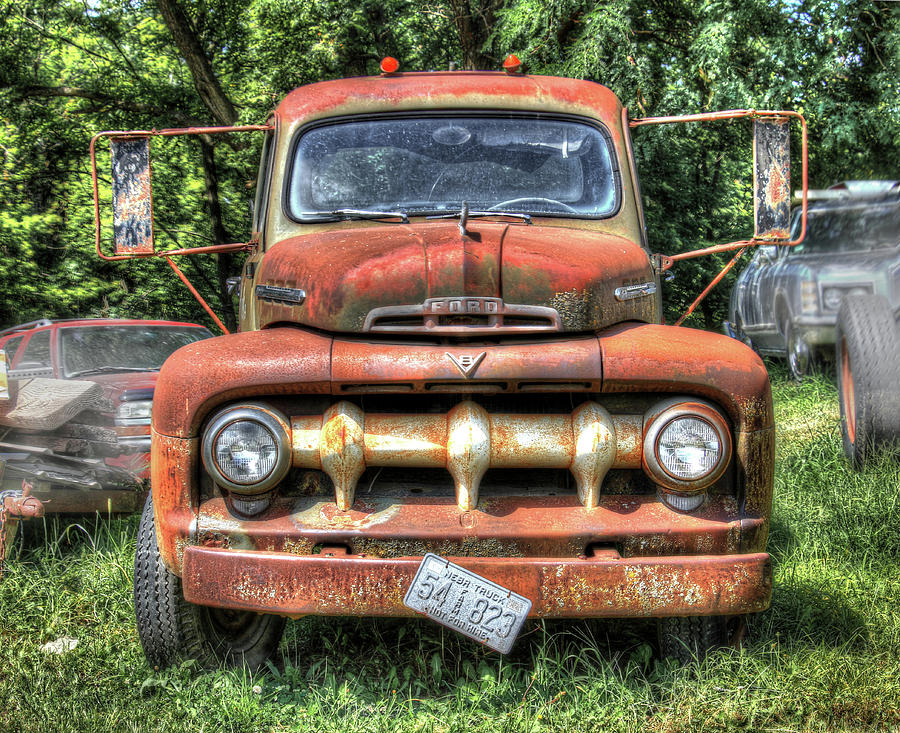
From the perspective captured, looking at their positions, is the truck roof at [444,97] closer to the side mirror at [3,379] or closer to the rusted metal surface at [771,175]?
the rusted metal surface at [771,175]

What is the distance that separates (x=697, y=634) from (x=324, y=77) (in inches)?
372

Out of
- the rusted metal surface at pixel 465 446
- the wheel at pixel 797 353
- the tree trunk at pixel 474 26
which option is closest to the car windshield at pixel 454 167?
the rusted metal surface at pixel 465 446

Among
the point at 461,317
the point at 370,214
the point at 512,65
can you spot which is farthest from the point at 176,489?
the point at 512,65

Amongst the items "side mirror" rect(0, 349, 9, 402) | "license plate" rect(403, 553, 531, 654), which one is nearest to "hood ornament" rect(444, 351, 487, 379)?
"license plate" rect(403, 553, 531, 654)

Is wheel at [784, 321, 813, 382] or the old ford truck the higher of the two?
the old ford truck

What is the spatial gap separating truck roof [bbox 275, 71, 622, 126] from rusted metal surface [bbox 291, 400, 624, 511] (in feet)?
5.69

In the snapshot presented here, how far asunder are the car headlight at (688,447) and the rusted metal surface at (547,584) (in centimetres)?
22

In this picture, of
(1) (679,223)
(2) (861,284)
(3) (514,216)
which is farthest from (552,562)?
A: (1) (679,223)

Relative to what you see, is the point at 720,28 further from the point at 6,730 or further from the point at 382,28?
the point at 6,730

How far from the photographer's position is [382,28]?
10.7m

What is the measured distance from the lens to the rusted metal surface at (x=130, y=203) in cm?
343

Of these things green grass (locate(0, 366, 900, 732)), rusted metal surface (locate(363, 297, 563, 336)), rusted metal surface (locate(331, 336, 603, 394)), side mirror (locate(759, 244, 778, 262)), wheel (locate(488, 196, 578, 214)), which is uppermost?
wheel (locate(488, 196, 578, 214))

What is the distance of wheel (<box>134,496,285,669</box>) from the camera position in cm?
288

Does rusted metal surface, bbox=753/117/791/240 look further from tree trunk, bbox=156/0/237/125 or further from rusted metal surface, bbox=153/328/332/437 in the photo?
tree trunk, bbox=156/0/237/125
